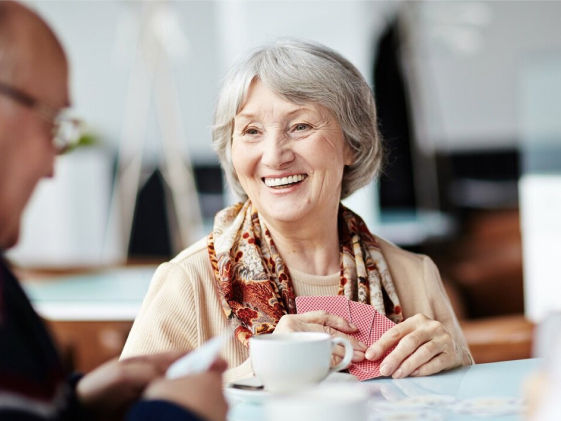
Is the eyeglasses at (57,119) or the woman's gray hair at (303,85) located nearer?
the eyeglasses at (57,119)

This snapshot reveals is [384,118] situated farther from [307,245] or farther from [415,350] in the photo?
[415,350]

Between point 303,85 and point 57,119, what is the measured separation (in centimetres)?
86

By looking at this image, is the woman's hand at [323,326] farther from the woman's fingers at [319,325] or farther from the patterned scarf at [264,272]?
the patterned scarf at [264,272]

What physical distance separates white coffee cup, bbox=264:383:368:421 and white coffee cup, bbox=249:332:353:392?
0.91 ft

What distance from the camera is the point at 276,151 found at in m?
1.69

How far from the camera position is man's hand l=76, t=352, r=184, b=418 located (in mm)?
978

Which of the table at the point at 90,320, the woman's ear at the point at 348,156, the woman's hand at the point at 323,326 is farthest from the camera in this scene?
the table at the point at 90,320

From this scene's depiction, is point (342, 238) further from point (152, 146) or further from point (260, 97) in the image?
point (152, 146)

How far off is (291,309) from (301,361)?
56cm

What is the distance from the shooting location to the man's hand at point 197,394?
84 cm

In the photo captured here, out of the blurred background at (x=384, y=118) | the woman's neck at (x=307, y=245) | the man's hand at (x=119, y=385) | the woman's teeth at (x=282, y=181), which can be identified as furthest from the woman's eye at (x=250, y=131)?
the blurred background at (x=384, y=118)

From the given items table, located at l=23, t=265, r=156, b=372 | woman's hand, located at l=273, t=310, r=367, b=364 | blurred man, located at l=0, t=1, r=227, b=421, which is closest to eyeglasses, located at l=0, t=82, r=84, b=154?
blurred man, located at l=0, t=1, r=227, b=421

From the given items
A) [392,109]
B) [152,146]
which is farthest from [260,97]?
[152,146]

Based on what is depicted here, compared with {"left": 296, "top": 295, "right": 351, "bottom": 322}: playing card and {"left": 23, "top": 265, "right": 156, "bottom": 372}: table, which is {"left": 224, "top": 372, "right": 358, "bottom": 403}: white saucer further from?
{"left": 23, "top": 265, "right": 156, "bottom": 372}: table
